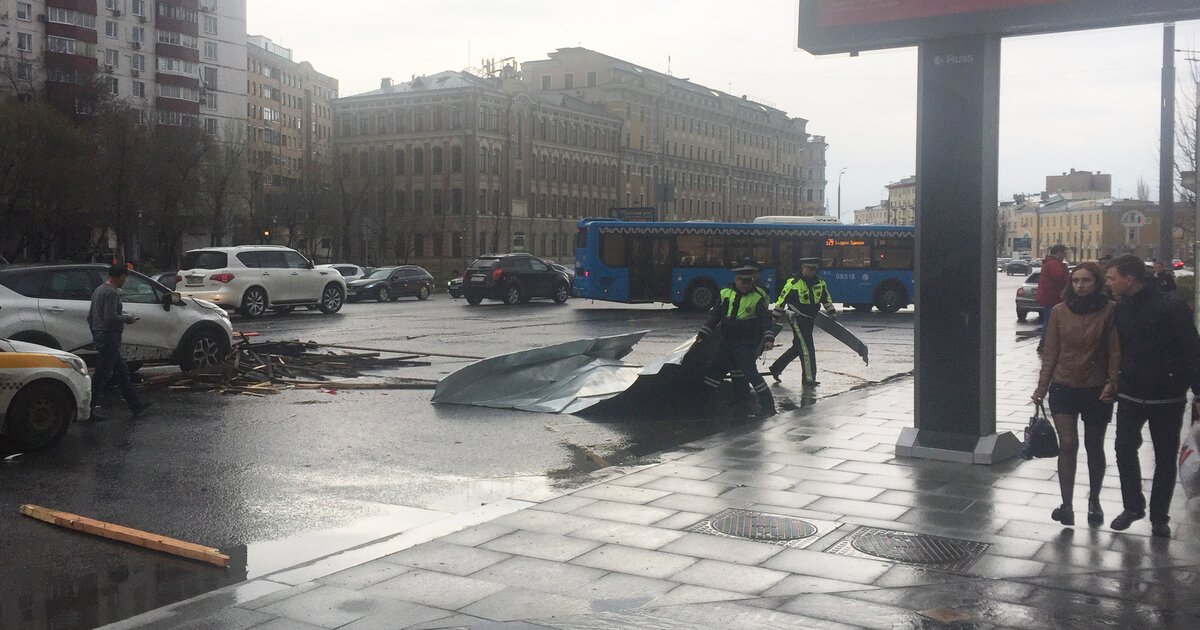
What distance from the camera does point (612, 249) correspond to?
3478 centimetres

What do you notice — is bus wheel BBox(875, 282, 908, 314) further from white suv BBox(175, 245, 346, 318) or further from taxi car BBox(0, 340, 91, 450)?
taxi car BBox(0, 340, 91, 450)

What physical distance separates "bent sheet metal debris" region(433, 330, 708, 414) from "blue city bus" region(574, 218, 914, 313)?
66.6ft

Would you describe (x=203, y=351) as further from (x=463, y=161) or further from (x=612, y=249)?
(x=463, y=161)

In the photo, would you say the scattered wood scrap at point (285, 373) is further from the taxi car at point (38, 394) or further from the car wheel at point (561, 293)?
the car wheel at point (561, 293)

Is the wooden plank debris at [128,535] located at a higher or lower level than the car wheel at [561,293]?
lower

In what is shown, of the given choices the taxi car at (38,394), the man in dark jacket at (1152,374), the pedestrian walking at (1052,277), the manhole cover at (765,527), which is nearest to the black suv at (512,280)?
the pedestrian walking at (1052,277)

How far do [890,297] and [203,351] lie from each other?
24218 millimetres

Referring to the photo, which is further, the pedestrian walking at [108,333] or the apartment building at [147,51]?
the apartment building at [147,51]

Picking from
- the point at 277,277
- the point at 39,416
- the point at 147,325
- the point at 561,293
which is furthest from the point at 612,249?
the point at 39,416

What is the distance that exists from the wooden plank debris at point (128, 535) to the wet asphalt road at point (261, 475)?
7 cm

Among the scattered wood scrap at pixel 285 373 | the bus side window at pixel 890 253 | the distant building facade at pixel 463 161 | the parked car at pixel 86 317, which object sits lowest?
the scattered wood scrap at pixel 285 373

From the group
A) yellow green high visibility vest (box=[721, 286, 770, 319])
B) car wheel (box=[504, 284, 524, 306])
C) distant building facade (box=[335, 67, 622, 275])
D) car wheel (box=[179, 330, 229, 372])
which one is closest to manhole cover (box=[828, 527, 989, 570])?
yellow green high visibility vest (box=[721, 286, 770, 319])

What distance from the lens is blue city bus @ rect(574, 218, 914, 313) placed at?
3450 cm

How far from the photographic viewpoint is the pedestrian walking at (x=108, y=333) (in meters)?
11.7
